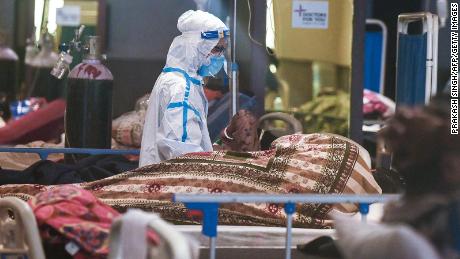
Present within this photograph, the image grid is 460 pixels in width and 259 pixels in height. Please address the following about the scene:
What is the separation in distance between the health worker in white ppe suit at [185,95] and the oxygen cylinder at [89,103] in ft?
4.20

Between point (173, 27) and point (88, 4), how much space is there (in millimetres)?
846

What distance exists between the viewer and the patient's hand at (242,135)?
5.67m

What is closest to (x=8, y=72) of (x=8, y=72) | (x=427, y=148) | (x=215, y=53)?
(x=8, y=72)

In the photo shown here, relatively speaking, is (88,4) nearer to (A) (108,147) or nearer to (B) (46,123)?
(B) (46,123)

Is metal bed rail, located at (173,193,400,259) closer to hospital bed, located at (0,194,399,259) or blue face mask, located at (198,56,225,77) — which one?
hospital bed, located at (0,194,399,259)

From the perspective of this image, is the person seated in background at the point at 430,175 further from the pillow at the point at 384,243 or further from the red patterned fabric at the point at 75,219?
the red patterned fabric at the point at 75,219

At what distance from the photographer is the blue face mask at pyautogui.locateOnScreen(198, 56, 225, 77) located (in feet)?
19.8

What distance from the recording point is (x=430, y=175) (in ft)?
8.94

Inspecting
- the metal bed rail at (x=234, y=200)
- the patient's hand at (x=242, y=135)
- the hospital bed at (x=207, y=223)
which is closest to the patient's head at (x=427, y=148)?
the hospital bed at (x=207, y=223)

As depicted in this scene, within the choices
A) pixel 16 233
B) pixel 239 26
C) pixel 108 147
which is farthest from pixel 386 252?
pixel 239 26

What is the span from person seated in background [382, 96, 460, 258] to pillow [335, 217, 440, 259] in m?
0.05

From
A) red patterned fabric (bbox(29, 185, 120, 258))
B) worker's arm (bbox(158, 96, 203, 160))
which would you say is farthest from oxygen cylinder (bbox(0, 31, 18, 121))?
red patterned fabric (bbox(29, 185, 120, 258))

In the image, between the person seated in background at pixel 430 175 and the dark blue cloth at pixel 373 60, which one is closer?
the person seated in background at pixel 430 175

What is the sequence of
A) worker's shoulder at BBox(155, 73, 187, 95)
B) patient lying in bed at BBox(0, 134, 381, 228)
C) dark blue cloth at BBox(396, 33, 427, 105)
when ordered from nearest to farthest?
patient lying in bed at BBox(0, 134, 381, 228) < worker's shoulder at BBox(155, 73, 187, 95) < dark blue cloth at BBox(396, 33, 427, 105)
